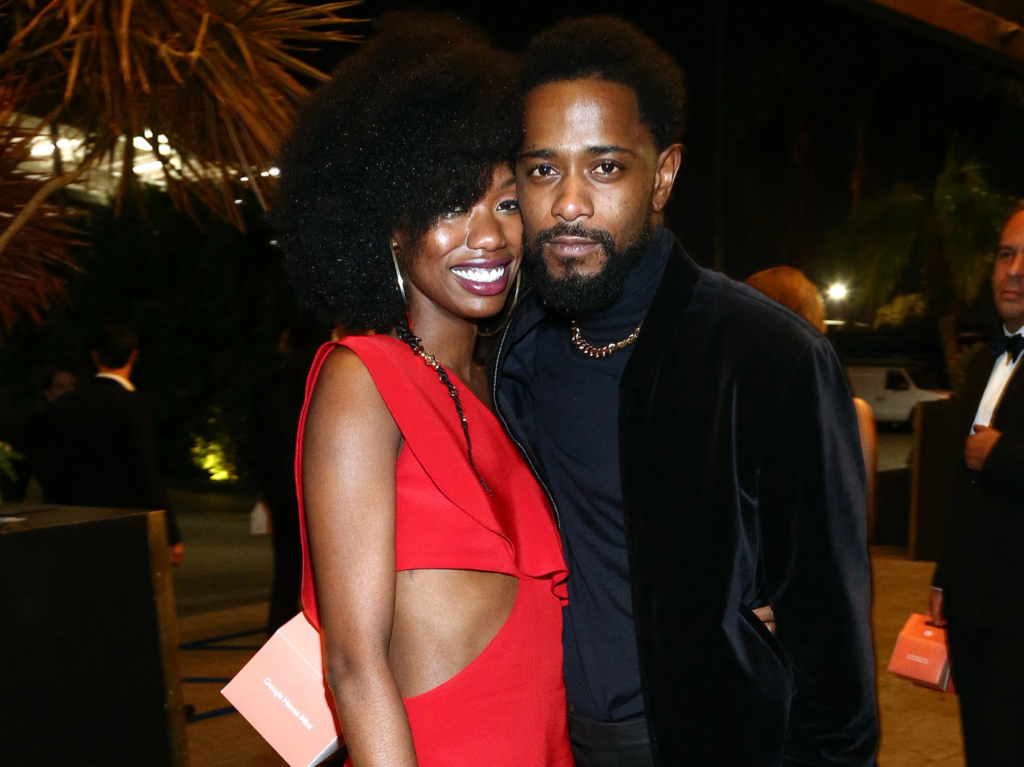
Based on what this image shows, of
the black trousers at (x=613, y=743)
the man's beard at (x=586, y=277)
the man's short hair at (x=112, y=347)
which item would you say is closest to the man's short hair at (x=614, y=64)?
the man's beard at (x=586, y=277)

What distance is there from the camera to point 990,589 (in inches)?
133

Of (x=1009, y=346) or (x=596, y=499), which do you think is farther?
(x=1009, y=346)

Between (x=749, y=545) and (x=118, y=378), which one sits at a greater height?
(x=749, y=545)

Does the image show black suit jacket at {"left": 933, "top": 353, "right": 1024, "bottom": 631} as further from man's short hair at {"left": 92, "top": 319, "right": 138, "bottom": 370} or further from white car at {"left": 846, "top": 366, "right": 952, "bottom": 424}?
white car at {"left": 846, "top": 366, "right": 952, "bottom": 424}

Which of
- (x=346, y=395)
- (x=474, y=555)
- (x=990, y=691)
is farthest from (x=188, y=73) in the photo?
(x=990, y=691)

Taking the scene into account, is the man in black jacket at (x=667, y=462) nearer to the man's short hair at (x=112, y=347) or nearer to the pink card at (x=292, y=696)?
the pink card at (x=292, y=696)

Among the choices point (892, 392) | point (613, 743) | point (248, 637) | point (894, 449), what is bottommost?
point (894, 449)

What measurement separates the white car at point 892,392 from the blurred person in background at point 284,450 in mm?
16026

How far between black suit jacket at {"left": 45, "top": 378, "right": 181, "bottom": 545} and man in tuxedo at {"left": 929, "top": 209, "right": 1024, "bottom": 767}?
373cm

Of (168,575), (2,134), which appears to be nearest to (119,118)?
(2,134)

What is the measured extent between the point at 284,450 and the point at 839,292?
1210 cm

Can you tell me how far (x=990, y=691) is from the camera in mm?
3416

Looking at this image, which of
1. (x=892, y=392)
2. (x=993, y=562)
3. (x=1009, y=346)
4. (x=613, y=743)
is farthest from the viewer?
(x=892, y=392)

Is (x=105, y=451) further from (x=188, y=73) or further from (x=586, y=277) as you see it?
(x=586, y=277)
